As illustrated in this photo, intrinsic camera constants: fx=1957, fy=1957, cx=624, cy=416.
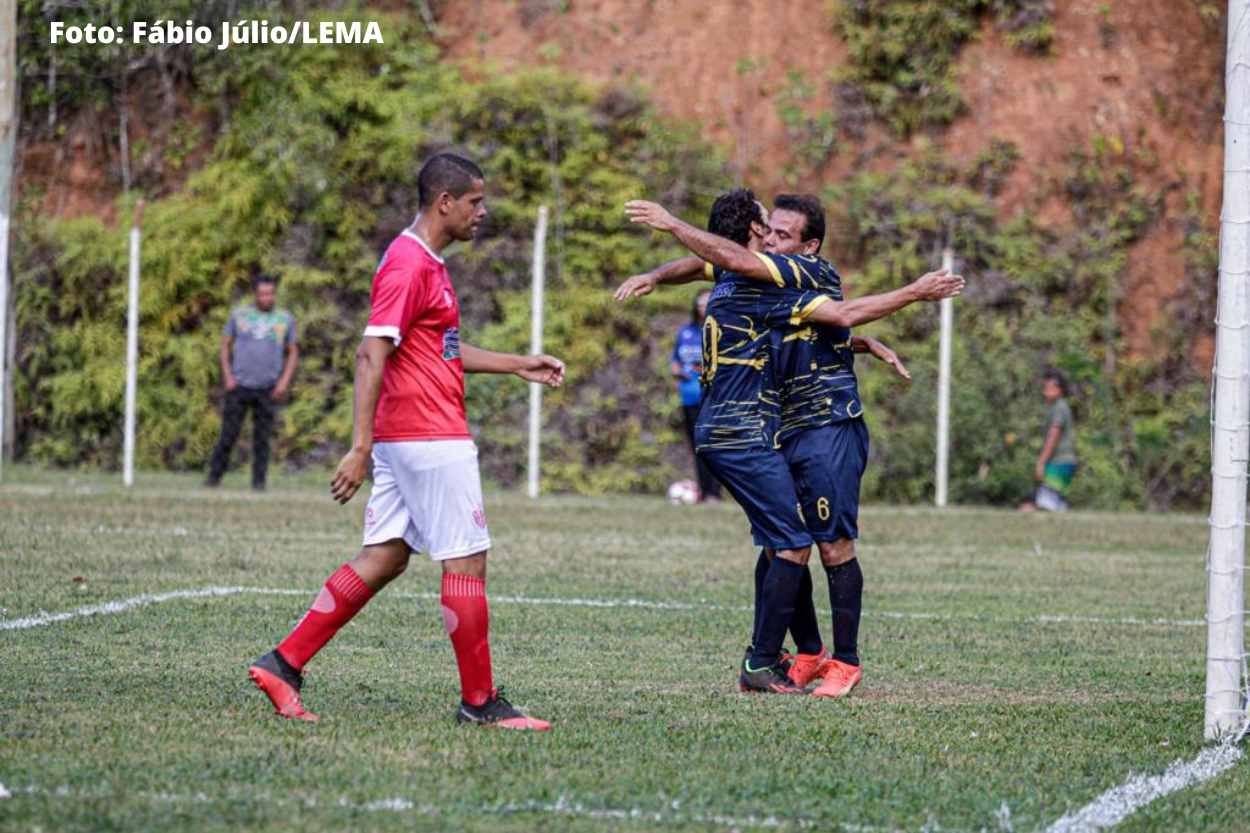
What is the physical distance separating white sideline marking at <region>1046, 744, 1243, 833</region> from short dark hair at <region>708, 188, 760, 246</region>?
2.74 meters

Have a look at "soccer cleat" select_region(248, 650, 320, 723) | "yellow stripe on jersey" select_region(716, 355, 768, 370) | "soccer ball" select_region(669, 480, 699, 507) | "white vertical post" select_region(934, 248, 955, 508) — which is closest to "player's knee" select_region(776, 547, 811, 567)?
"yellow stripe on jersey" select_region(716, 355, 768, 370)

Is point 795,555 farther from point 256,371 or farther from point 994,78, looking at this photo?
point 994,78

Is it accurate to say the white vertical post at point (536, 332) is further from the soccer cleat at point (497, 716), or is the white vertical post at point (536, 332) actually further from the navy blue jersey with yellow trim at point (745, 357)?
the soccer cleat at point (497, 716)

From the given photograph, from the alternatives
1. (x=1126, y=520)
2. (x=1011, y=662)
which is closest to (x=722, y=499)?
(x=1126, y=520)

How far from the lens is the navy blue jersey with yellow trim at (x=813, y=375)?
779 cm

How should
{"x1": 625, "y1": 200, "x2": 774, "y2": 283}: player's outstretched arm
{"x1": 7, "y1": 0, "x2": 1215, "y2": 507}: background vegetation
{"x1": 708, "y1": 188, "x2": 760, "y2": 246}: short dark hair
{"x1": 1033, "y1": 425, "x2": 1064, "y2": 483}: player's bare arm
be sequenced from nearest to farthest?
{"x1": 625, "y1": 200, "x2": 774, "y2": 283}: player's outstretched arm
{"x1": 708, "y1": 188, "x2": 760, "y2": 246}: short dark hair
{"x1": 1033, "y1": 425, "x2": 1064, "y2": 483}: player's bare arm
{"x1": 7, "y1": 0, "x2": 1215, "y2": 507}: background vegetation

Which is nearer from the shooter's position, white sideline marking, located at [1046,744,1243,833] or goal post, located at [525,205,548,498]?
white sideline marking, located at [1046,744,1243,833]

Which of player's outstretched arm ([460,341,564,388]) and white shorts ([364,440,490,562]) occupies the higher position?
player's outstretched arm ([460,341,564,388])

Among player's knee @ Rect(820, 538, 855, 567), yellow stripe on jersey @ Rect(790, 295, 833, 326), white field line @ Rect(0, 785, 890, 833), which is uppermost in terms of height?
yellow stripe on jersey @ Rect(790, 295, 833, 326)

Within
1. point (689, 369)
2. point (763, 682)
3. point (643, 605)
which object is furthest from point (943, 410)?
point (763, 682)

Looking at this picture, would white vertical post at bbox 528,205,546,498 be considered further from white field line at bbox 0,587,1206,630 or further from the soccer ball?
white field line at bbox 0,587,1206,630

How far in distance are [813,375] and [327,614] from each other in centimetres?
234

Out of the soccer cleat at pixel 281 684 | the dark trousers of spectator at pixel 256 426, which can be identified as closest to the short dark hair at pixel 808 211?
the soccer cleat at pixel 281 684

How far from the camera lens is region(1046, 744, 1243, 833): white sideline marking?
17.1 feet
